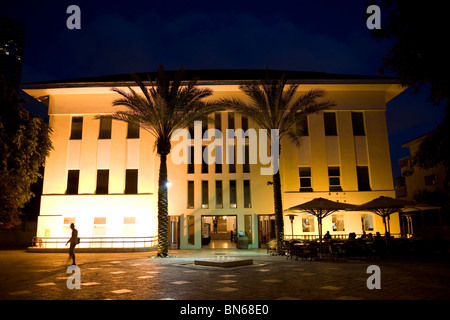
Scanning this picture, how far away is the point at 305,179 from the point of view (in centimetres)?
2600

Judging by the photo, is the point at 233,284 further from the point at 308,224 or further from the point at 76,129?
the point at 76,129

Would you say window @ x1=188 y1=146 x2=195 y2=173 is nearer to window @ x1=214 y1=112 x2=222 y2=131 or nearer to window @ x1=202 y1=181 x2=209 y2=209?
window @ x1=202 y1=181 x2=209 y2=209

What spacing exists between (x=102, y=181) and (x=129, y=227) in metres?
4.50

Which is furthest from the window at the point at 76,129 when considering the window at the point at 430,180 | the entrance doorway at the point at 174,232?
the window at the point at 430,180

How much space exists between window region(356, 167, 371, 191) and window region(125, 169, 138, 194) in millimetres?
18276

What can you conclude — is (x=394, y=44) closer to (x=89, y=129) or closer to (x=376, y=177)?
(x=376, y=177)

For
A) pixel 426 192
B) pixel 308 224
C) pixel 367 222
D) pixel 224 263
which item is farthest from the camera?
pixel 426 192

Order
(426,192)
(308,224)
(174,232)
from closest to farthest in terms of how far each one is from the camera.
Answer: (308,224) → (174,232) → (426,192)

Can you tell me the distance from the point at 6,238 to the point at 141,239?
16486 millimetres

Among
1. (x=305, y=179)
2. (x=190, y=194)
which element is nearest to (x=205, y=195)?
(x=190, y=194)

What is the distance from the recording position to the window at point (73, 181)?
2614 cm
